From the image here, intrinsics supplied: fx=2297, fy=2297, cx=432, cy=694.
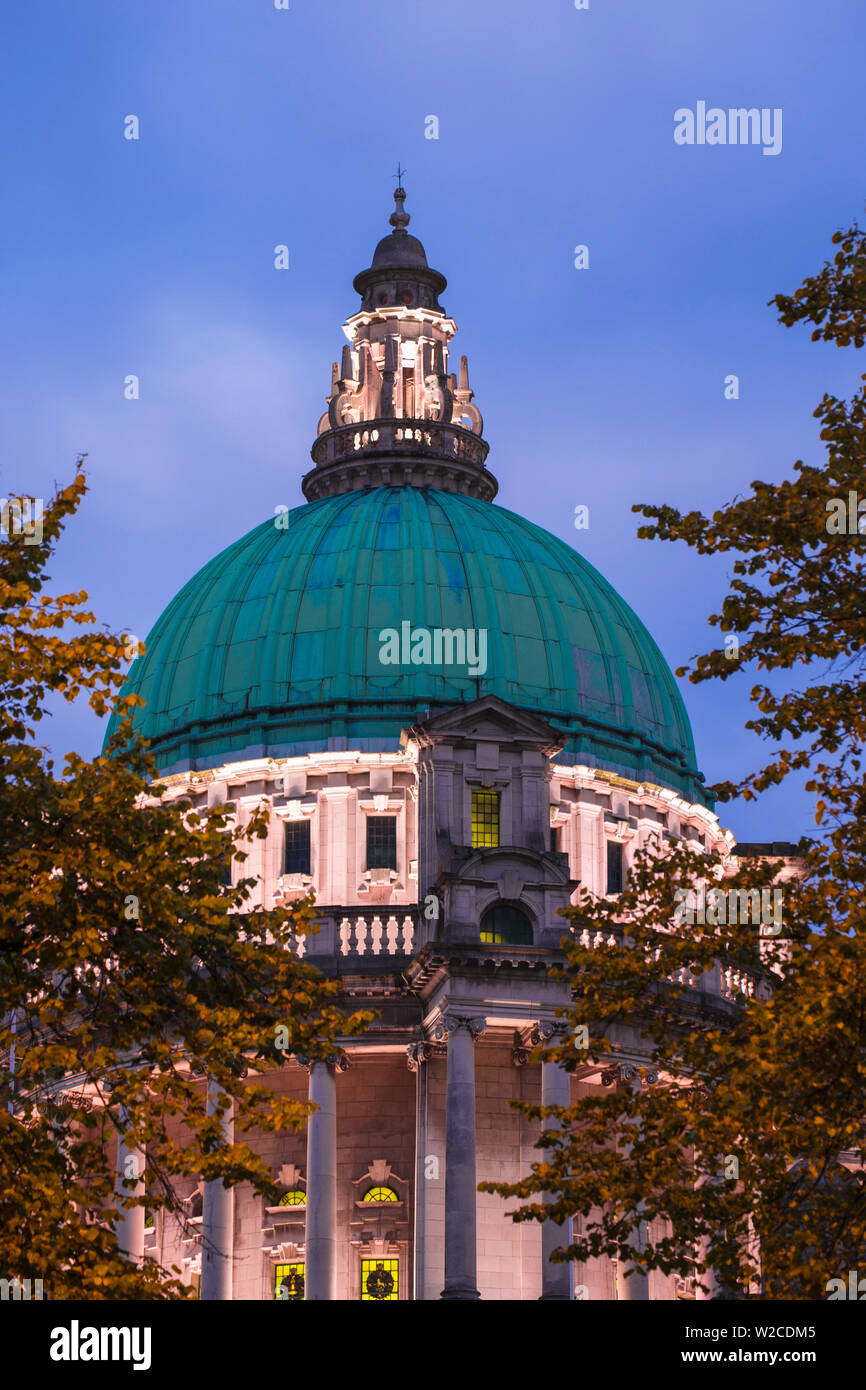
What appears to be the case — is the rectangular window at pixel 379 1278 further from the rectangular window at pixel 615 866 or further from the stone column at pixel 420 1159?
the rectangular window at pixel 615 866

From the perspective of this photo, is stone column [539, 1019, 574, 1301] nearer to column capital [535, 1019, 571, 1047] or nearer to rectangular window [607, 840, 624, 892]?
column capital [535, 1019, 571, 1047]

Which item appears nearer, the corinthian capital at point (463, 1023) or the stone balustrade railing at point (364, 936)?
the corinthian capital at point (463, 1023)

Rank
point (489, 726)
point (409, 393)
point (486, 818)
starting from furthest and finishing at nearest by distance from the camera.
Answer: point (409, 393) < point (486, 818) < point (489, 726)

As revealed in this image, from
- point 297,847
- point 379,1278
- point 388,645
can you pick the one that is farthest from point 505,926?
point 388,645

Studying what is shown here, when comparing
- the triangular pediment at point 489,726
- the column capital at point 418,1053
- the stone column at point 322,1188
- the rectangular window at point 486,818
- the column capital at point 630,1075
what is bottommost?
the stone column at point 322,1188

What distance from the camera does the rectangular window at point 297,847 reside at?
230 feet

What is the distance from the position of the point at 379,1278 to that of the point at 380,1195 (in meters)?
2.32

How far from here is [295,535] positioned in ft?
253

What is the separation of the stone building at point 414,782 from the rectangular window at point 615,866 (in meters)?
0.20

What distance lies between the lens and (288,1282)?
65.1 meters

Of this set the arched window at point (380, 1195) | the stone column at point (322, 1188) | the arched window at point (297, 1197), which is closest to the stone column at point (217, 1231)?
the stone column at point (322, 1188)

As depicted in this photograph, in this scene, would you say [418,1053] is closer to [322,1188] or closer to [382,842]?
[322,1188]
